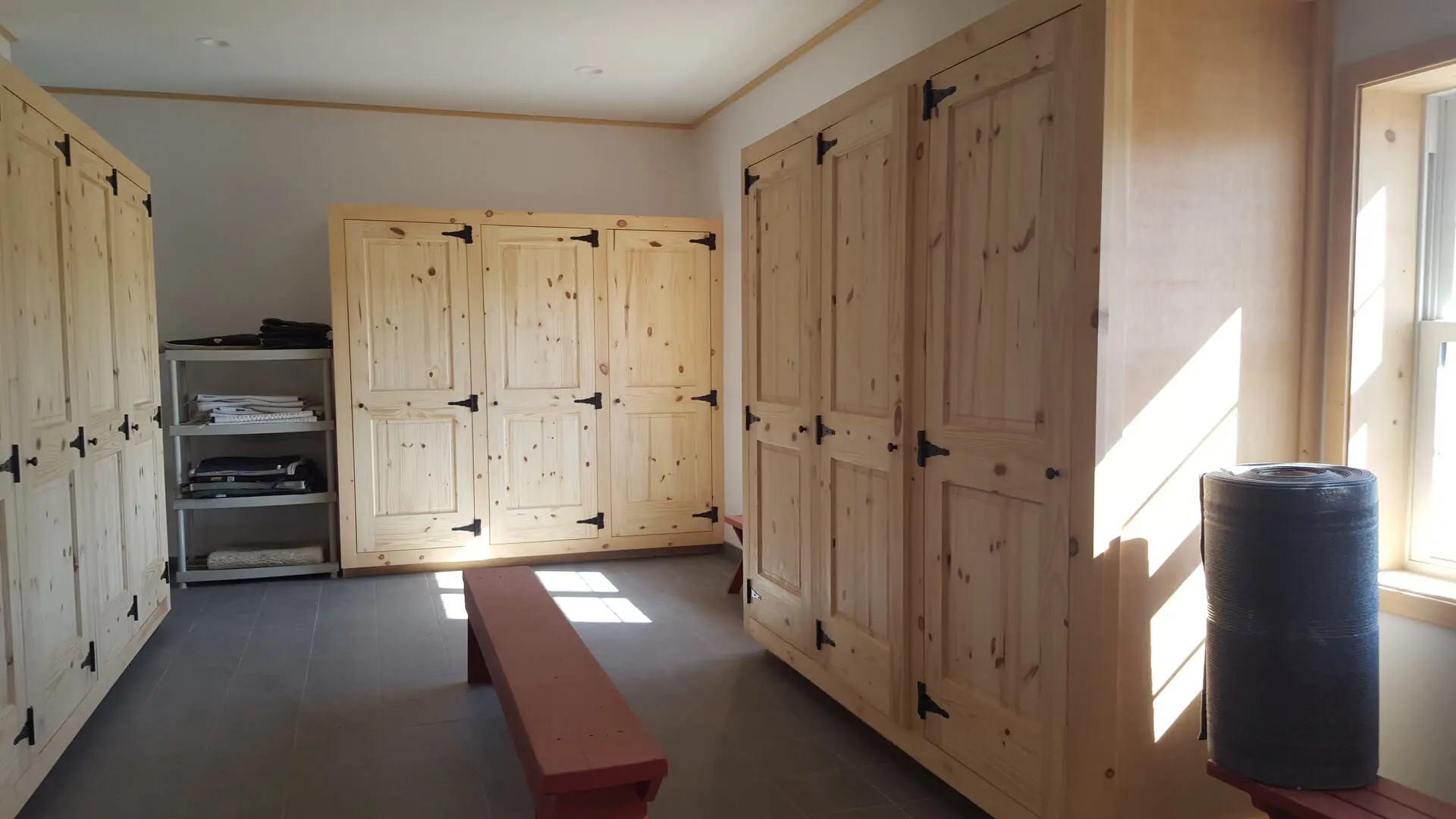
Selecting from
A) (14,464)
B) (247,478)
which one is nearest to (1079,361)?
(14,464)

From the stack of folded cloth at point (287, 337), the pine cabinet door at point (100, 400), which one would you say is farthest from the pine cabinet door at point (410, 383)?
the pine cabinet door at point (100, 400)

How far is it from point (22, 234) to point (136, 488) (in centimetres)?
153

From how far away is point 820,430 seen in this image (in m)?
3.33

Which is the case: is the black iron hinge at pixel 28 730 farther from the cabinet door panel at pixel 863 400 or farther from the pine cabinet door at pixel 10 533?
the cabinet door panel at pixel 863 400

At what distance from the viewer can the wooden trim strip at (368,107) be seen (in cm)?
545

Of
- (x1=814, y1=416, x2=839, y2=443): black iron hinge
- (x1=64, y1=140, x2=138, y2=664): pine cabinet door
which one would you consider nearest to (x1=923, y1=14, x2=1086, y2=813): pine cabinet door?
(x1=814, y1=416, x2=839, y2=443): black iron hinge

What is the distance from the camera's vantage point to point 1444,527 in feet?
7.59

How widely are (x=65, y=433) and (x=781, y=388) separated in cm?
235

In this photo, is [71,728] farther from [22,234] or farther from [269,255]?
[269,255]

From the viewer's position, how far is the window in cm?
232

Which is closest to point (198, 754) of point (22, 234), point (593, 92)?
point (22, 234)

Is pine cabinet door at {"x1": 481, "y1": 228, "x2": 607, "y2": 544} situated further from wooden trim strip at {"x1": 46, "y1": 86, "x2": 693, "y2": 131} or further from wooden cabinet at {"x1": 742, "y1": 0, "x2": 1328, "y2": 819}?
wooden cabinet at {"x1": 742, "y1": 0, "x2": 1328, "y2": 819}

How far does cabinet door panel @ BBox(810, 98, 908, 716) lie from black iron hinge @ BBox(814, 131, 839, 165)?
24 millimetres

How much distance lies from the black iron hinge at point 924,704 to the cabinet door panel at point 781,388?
686 mm
